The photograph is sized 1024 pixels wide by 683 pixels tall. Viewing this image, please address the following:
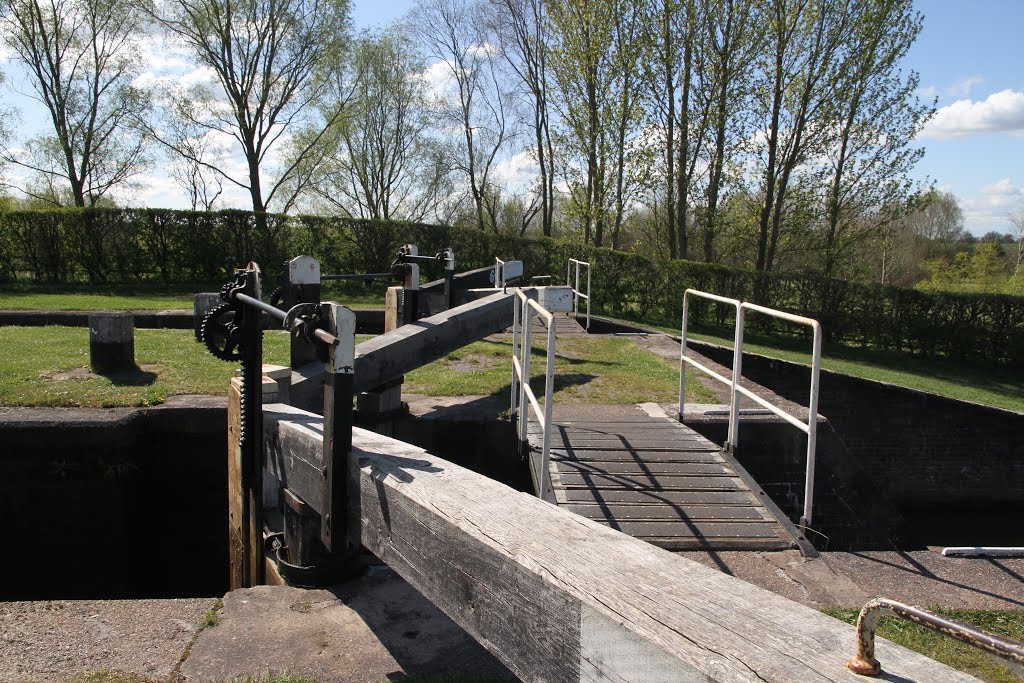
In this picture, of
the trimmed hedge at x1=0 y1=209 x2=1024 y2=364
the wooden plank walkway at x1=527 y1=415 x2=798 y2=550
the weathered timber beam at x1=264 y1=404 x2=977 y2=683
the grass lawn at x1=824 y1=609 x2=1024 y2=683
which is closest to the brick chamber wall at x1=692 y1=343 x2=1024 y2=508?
the wooden plank walkway at x1=527 y1=415 x2=798 y2=550

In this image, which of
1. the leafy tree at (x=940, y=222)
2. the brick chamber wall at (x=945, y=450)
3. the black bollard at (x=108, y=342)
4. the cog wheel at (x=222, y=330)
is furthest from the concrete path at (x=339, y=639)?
the leafy tree at (x=940, y=222)

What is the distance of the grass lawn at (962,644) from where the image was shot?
9.88ft

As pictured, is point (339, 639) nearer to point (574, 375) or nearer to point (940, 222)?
point (574, 375)

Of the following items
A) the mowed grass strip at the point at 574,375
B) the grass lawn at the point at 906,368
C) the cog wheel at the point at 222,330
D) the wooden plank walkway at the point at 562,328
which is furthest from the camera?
the grass lawn at the point at 906,368

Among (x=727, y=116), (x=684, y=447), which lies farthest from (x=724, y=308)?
(x=684, y=447)

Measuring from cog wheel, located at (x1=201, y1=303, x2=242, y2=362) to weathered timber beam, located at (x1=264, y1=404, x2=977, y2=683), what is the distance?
1754mm

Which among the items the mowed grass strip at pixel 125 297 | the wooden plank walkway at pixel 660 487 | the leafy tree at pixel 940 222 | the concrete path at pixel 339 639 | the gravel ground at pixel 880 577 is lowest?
the gravel ground at pixel 880 577

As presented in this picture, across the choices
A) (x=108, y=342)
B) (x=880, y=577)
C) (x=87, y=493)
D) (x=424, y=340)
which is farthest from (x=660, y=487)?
(x=108, y=342)

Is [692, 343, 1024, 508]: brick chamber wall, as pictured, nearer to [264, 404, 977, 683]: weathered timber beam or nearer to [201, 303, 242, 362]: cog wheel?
[201, 303, 242, 362]: cog wheel

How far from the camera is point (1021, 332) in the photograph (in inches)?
682

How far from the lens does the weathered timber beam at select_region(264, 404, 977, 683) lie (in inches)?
55.1

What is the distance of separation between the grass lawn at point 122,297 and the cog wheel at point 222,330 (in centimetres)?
1025

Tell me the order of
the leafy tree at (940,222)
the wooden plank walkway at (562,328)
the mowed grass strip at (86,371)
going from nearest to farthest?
1. the mowed grass strip at (86,371)
2. the wooden plank walkway at (562,328)
3. the leafy tree at (940,222)

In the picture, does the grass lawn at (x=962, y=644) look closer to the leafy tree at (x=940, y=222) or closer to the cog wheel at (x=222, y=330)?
the cog wheel at (x=222, y=330)
